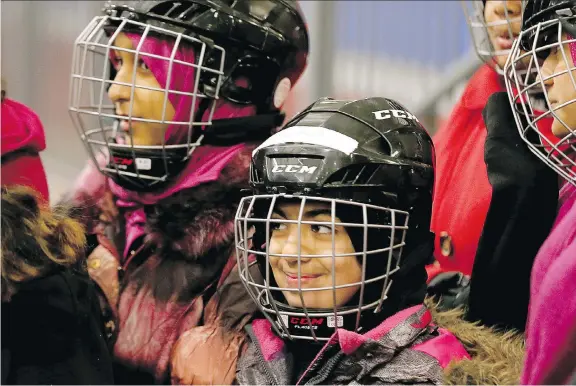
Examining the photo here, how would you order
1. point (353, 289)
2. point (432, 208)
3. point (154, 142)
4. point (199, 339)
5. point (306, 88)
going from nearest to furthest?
1. point (353, 289)
2. point (432, 208)
3. point (199, 339)
4. point (154, 142)
5. point (306, 88)

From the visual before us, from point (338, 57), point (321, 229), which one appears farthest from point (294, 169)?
point (338, 57)

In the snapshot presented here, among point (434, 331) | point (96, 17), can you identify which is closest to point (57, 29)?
point (96, 17)

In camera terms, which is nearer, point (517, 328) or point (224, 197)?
point (517, 328)

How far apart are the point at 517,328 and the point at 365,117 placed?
39 centimetres

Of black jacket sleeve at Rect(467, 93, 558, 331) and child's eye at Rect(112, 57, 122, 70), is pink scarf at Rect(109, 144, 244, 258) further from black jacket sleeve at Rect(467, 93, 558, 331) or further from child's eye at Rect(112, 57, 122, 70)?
black jacket sleeve at Rect(467, 93, 558, 331)

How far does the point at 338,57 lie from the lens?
258 cm

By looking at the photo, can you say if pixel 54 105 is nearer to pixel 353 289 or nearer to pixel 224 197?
pixel 224 197

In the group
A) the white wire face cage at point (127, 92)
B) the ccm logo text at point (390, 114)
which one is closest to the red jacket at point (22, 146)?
the white wire face cage at point (127, 92)

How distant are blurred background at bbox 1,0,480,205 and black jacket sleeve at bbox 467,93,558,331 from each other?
18.5 inches

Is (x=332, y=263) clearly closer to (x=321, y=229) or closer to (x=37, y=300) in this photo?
(x=321, y=229)

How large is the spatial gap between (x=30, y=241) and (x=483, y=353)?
70 centimetres

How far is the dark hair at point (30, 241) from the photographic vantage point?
154cm

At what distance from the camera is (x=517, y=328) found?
1528mm

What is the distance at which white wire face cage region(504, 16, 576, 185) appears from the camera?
1.40 meters
